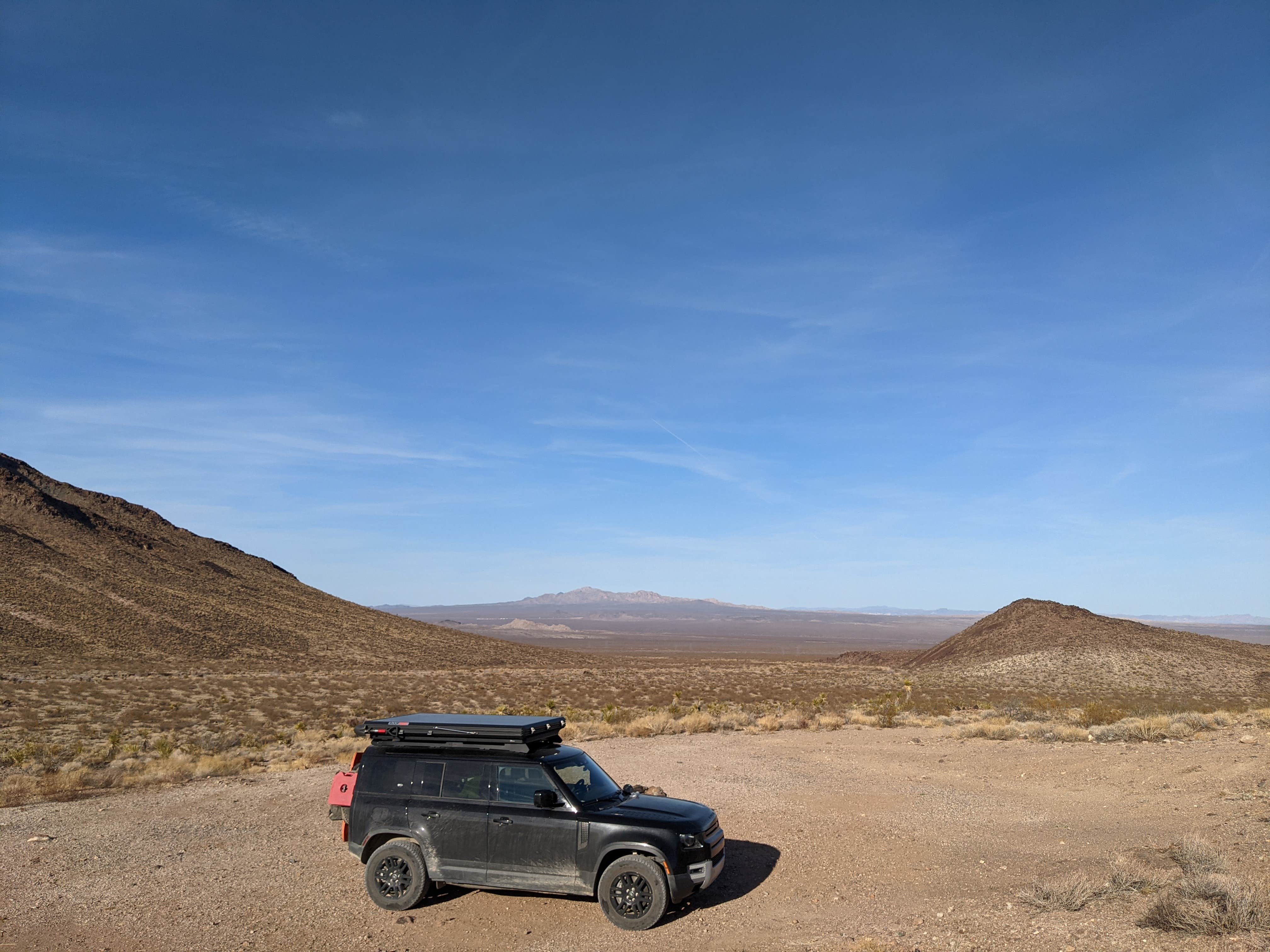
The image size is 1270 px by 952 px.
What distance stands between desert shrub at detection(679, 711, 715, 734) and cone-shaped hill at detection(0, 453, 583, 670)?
42576mm

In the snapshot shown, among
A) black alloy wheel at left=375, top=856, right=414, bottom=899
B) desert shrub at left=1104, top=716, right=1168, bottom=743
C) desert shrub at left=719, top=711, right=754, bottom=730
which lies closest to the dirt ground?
black alloy wheel at left=375, top=856, right=414, bottom=899

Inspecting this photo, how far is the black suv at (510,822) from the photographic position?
28.9 ft

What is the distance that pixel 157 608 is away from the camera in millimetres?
66875

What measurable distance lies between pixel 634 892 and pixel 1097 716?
22227 millimetres

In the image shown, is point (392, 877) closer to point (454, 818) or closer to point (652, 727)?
point (454, 818)

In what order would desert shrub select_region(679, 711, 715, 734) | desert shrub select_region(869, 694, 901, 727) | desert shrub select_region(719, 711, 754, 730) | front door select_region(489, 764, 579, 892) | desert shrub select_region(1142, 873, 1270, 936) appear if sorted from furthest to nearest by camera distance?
desert shrub select_region(869, 694, 901, 727) < desert shrub select_region(719, 711, 754, 730) < desert shrub select_region(679, 711, 715, 734) < front door select_region(489, 764, 579, 892) < desert shrub select_region(1142, 873, 1270, 936)

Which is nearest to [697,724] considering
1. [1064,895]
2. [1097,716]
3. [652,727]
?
[652,727]

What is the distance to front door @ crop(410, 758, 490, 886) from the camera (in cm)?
916

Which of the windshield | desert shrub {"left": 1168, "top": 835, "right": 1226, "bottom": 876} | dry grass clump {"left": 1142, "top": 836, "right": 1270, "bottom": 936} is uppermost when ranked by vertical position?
the windshield

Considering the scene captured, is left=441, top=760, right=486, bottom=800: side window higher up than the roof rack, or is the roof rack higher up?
the roof rack

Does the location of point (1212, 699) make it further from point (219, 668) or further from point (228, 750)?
point (219, 668)

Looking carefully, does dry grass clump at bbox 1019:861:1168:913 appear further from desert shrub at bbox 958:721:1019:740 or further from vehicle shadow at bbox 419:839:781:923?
desert shrub at bbox 958:721:1019:740

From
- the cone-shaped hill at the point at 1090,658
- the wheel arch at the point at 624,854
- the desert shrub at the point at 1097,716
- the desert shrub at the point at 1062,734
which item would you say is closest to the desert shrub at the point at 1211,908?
the wheel arch at the point at 624,854

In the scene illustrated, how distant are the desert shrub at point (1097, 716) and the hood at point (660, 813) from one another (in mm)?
18863
